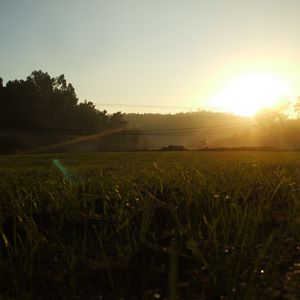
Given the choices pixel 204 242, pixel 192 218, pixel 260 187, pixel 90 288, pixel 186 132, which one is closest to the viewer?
pixel 90 288

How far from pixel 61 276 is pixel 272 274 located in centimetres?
106

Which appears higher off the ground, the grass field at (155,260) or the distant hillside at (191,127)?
the distant hillside at (191,127)

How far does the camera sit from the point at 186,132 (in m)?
118

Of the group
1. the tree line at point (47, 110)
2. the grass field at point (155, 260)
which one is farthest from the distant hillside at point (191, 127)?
the grass field at point (155, 260)

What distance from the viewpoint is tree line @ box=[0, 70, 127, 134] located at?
66.1m

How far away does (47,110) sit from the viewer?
233 ft

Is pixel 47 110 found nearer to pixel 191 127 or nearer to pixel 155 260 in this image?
pixel 191 127

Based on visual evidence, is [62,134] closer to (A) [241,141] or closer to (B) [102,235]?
(A) [241,141]

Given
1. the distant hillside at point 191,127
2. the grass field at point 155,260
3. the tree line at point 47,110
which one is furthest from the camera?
the distant hillside at point 191,127

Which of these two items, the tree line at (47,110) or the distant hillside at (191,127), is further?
the distant hillside at (191,127)

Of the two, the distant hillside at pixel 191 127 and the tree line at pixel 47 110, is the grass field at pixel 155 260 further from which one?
the distant hillside at pixel 191 127

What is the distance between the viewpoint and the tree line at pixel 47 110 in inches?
2603

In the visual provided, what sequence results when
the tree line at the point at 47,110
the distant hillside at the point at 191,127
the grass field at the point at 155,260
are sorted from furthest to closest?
the distant hillside at the point at 191,127
the tree line at the point at 47,110
the grass field at the point at 155,260

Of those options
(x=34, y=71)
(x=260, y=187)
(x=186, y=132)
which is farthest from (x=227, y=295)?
(x=186, y=132)
